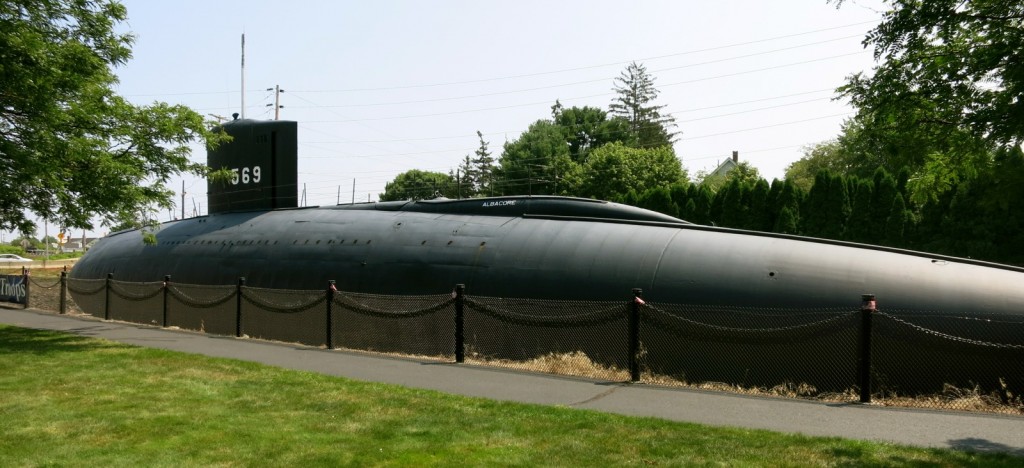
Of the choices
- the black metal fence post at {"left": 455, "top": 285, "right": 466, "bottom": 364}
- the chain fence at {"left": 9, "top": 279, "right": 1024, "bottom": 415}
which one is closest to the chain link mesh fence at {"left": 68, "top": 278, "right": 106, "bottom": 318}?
the chain fence at {"left": 9, "top": 279, "right": 1024, "bottom": 415}

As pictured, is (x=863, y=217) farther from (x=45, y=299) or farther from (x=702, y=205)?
(x=45, y=299)

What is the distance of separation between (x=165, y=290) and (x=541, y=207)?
8.79m

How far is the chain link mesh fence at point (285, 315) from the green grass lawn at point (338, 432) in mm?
5142

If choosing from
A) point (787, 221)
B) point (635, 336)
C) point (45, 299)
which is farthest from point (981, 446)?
point (45, 299)

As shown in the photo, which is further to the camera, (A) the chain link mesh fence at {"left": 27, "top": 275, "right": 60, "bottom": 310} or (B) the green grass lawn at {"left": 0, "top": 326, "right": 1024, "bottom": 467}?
(A) the chain link mesh fence at {"left": 27, "top": 275, "right": 60, "bottom": 310}

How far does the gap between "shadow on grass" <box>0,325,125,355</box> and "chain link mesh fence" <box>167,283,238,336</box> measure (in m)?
2.66

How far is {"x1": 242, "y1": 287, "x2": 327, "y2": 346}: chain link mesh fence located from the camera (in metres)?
16.0

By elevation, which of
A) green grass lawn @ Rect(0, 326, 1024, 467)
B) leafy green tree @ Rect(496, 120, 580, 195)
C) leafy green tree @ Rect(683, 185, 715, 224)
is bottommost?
green grass lawn @ Rect(0, 326, 1024, 467)

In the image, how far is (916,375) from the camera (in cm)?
984

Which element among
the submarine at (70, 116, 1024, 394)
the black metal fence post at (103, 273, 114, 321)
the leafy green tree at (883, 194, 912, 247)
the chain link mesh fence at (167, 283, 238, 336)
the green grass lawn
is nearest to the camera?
the green grass lawn

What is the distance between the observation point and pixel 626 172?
57625 mm

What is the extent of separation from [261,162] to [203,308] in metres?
5.71

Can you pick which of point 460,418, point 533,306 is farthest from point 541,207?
point 460,418

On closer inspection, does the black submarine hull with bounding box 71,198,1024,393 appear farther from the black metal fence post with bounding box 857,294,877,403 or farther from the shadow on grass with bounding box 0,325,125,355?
the shadow on grass with bounding box 0,325,125,355
